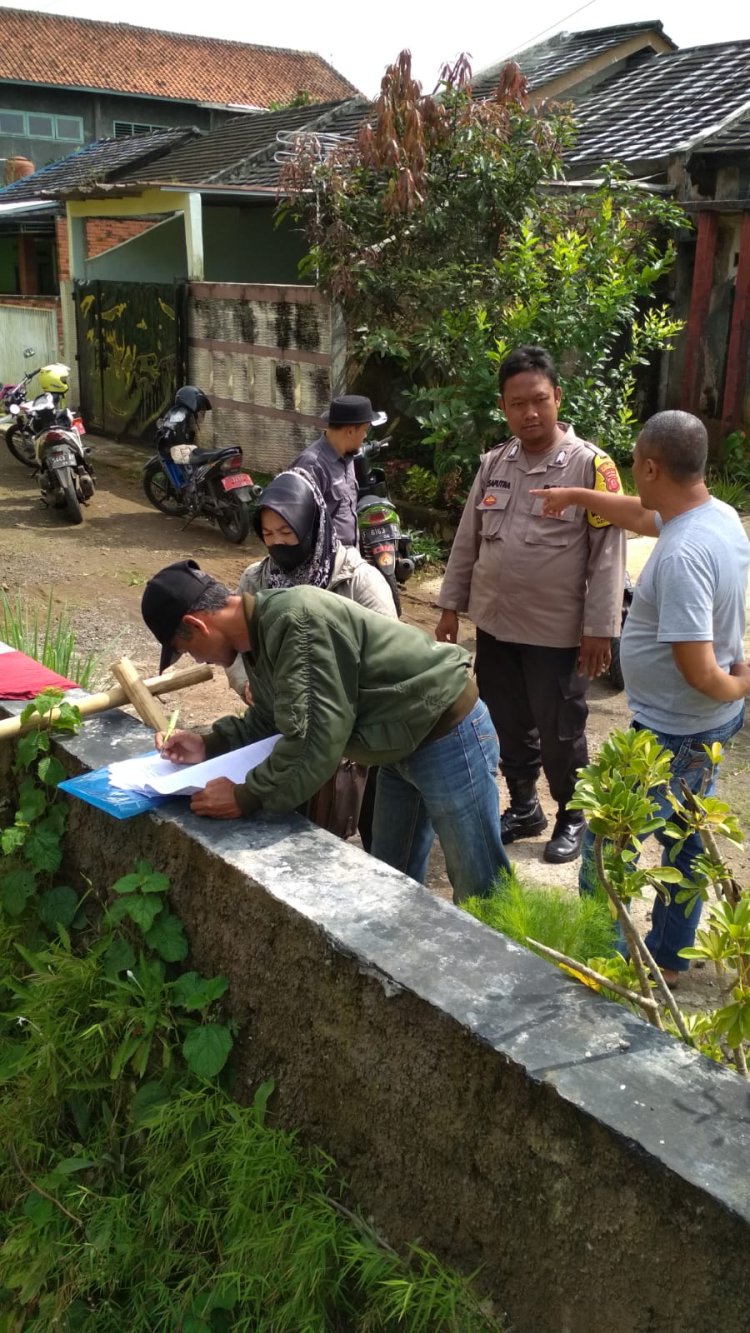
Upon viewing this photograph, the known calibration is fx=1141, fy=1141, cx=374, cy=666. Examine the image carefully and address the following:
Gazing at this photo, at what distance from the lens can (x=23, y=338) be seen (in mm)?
17938

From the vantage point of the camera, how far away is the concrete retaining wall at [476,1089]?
1631mm

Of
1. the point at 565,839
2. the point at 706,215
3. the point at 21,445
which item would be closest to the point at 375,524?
the point at 565,839

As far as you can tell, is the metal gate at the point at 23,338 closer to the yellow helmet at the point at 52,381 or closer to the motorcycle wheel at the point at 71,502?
the yellow helmet at the point at 52,381

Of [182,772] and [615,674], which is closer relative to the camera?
[182,772]

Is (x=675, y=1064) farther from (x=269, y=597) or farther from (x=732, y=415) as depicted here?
(x=732, y=415)

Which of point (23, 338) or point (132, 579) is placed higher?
point (23, 338)

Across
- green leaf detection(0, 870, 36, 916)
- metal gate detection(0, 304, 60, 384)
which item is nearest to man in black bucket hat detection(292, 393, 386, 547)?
green leaf detection(0, 870, 36, 916)

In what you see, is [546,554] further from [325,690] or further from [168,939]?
[168,939]

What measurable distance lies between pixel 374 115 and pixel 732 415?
167 inches

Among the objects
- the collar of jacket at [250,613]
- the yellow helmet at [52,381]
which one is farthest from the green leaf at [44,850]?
the yellow helmet at [52,381]

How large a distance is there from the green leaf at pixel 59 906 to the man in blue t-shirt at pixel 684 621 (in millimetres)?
1362

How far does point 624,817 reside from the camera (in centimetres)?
192

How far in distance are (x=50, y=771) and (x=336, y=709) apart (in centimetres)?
98

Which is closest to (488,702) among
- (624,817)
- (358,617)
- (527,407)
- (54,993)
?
(527,407)
